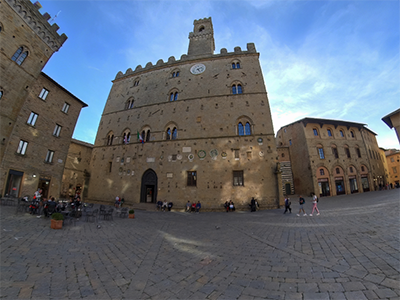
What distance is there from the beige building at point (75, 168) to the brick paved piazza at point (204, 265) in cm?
2006

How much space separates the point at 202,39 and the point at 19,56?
72.2 ft

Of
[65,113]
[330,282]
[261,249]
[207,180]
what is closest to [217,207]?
[207,180]

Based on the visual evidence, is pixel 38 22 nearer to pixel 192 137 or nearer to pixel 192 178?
pixel 192 137

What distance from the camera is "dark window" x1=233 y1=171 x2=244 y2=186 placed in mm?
16422

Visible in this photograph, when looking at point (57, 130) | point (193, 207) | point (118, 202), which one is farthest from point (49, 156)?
point (193, 207)

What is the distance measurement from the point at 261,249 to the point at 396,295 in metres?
3.01

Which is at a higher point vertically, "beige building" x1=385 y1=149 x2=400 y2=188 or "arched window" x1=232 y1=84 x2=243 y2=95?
"arched window" x1=232 y1=84 x2=243 y2=95

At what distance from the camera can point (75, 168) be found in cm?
2502

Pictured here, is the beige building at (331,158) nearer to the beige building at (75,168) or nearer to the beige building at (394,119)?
the beige building at (394,119)

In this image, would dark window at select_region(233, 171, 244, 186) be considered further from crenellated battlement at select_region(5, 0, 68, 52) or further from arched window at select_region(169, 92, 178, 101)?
crenellated battlement at select_region(5, 0, 68, 52)

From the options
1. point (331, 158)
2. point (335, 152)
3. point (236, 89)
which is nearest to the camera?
point (236, 89)

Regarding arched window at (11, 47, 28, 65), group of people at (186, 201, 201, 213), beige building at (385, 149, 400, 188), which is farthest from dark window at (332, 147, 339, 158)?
arched window at (11, 47, 28, 65)

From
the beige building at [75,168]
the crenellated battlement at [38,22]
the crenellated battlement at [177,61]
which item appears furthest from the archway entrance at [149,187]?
the crenellated battlement at [38,22]

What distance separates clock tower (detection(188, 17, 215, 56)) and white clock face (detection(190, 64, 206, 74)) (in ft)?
9.49
